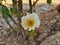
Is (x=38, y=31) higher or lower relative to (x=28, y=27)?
lower

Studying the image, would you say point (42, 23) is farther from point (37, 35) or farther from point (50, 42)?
point (50, 42)

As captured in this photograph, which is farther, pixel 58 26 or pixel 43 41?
pixel 58 26

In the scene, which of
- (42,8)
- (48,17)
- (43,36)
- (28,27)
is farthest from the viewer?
(42,8)

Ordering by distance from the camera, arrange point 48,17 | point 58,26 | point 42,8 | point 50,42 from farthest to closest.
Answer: point 42,8 < point 48,17 < point 58,26 < point 50,42

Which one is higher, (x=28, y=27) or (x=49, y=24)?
(x=28, y=27)

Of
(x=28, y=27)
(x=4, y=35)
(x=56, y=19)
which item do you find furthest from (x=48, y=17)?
(x=28, y=27)

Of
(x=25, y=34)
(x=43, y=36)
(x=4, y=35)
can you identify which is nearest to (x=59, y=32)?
(x=43, y=36)

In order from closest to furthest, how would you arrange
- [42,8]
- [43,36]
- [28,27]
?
[28,27]
[43,36]
[42,8]

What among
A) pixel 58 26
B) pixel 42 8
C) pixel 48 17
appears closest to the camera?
pixel 58 26

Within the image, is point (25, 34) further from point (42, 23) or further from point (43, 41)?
point (42, 23)
